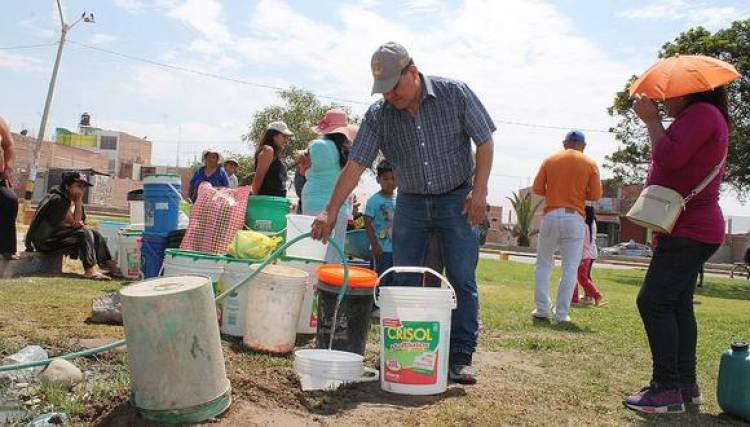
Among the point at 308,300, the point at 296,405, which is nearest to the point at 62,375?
the point at 296,405

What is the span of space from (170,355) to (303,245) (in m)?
2.31

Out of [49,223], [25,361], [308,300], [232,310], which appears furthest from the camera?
[49,223]

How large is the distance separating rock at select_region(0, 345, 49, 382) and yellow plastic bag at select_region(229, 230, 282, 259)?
1474 millimetres

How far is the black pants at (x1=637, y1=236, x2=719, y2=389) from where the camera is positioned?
11.8ft

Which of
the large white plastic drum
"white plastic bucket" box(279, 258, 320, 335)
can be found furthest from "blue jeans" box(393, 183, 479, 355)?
the large white plastic drum

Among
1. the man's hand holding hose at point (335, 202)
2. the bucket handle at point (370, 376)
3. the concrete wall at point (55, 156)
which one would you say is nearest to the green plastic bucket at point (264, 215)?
the man's hand holding hose at point (335, 202)

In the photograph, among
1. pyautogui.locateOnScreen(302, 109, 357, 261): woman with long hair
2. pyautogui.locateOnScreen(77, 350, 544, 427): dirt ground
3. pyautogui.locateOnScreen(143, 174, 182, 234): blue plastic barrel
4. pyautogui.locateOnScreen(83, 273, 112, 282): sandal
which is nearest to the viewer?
pyautogui.locateOnScreen(77, 350, 544, 427): dirt ground

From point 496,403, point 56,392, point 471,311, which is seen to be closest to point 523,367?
point 471,311

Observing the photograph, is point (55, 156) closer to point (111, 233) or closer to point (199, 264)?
point (111, 233)

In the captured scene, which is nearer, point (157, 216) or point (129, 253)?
point (157, 216)

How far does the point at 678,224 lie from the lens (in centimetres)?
362

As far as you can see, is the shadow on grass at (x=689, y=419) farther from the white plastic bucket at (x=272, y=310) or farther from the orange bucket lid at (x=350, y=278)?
the white plastic bucket at (x=272, y=310)

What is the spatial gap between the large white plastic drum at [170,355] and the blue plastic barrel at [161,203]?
375 cm

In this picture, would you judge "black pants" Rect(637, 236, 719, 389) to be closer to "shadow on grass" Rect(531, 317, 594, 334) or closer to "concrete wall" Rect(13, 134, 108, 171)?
"shadow on grass" Rect(531, 317, 594, 334)
